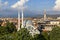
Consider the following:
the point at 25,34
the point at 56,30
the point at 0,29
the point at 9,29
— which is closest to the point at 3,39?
the point at 25,34

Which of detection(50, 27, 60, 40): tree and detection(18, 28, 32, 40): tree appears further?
detection(50, 27, 60, 40): tree

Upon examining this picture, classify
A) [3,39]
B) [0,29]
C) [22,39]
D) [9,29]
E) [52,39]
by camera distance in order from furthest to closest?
[9,29] < [0,29] < [52,39] < [3,39] < [22,39]

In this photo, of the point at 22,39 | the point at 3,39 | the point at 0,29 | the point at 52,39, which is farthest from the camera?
the point at 0,29

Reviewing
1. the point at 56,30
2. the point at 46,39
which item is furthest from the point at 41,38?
the point at 56,30

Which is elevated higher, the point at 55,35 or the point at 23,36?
the point at 23,36

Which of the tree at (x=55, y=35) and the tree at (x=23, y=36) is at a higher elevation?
the tree at (x=23, y=36)

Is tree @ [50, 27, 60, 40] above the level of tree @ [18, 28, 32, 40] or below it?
below

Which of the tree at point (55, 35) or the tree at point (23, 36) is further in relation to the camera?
the tree at point (55, 35)

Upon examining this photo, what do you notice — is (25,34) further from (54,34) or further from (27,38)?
(54,34)

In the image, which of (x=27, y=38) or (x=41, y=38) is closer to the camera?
(x=27, y=38)

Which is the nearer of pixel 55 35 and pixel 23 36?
pixel 23 36
